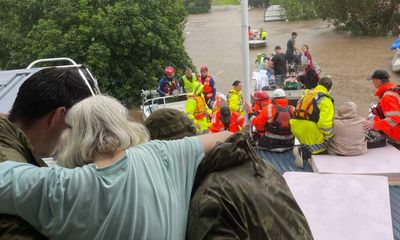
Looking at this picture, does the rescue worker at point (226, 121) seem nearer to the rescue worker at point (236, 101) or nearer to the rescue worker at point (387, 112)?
the rescue worker at point (236, 101)

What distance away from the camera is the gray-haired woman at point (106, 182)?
65.9 inches

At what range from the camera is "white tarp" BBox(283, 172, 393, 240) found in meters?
4.03

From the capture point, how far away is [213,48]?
89.1 ft

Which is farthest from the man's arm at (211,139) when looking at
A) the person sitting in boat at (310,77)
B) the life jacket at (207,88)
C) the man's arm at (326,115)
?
the person sitting in boat at (310,77)

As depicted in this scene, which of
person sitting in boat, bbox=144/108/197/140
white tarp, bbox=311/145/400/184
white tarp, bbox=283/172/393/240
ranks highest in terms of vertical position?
person sitting in boat, bbox=144/108/197/140

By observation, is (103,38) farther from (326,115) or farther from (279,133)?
(326,115)

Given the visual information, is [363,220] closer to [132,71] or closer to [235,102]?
[235,102]

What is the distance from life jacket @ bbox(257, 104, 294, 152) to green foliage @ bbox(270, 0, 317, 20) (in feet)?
94.9

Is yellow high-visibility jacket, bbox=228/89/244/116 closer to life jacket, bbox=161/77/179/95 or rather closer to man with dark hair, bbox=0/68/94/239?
life jacket, bbox=161/77/179/95

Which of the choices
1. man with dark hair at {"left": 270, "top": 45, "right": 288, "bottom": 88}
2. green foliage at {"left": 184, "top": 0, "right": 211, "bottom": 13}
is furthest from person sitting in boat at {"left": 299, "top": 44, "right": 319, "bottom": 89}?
green foliage at {"left": 184, "top": 0, "right": 211, "bottom": 13}

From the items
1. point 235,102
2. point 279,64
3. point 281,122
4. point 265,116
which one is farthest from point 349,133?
point 279,64

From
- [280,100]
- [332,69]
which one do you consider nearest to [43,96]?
[280,100]

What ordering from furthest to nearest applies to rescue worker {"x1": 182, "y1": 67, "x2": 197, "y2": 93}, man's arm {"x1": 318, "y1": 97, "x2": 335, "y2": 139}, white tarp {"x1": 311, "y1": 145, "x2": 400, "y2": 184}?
rescue worker {"x1": 182, "y1": 67, "x2": 197, "y2": 93} < man's arm {"x1": 318, "y1": 97, "x2": 335, "y2": 139} < white tarp {"x1": 311, "y1": 145, "x2": 400, "y2": 184}

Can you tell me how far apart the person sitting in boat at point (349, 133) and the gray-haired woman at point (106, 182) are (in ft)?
14.1
